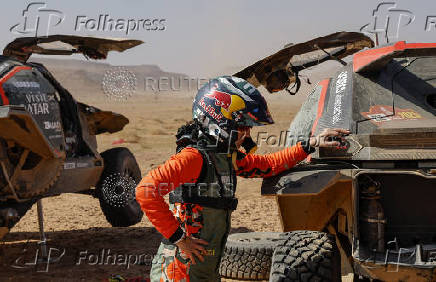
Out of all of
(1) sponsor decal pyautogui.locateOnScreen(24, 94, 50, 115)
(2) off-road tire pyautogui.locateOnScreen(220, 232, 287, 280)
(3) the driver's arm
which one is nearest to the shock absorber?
(3) the driver's arm

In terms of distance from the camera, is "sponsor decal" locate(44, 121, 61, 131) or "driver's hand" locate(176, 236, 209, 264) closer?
"driver's hand" locate(176, 236, 209, 264)

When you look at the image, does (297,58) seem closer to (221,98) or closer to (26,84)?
(221,98)

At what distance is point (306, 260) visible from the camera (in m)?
4.21

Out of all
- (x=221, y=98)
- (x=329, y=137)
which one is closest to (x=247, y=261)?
(x=329, y=137)

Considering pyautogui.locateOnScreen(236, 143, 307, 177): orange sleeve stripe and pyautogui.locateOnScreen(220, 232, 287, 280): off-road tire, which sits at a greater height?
pyautogui.locateOnScreen(236, 143, 307, 177): orange sleeve stripe

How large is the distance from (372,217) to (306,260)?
1.76 feet

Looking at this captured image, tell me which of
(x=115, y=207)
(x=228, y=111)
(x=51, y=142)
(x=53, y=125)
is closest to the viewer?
(x=228, y=111)

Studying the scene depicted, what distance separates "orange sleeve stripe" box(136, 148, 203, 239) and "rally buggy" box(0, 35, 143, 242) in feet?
11.0

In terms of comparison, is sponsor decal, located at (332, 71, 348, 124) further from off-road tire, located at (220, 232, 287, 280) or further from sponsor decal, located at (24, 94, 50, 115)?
sponsor decal, located at (24, 94, 50, 115)

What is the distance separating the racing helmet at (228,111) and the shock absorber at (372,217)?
998mm

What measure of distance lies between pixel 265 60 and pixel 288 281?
248cm

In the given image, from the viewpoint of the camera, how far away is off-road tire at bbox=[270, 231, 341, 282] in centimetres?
418

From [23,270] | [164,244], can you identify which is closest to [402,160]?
[164,244]

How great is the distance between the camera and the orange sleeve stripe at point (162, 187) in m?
3.42
